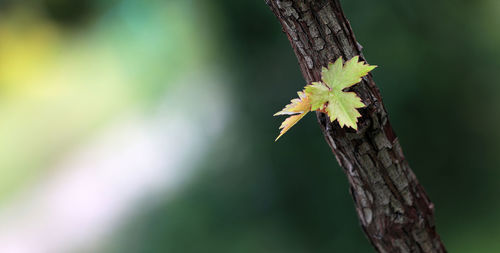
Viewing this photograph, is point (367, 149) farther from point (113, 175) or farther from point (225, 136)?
point (113, 175)

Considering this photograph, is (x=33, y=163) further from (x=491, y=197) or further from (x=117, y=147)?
(x=491, y=197)

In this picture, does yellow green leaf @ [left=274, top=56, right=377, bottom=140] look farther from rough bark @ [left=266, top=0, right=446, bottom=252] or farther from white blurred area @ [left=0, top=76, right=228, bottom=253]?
white blurred area @ [left=0, top=76, right=228, bottom=253]

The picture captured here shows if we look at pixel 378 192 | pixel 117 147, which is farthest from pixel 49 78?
pixel 378 192

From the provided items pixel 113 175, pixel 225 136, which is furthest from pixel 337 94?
pixel 113 175

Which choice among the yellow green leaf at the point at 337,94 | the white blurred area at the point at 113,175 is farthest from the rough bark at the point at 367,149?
the white blurred area at the point at 113,175

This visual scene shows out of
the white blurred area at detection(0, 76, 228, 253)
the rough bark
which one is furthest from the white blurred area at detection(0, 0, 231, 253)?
the rough bark

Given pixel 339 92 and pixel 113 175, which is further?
pixel 113 175
